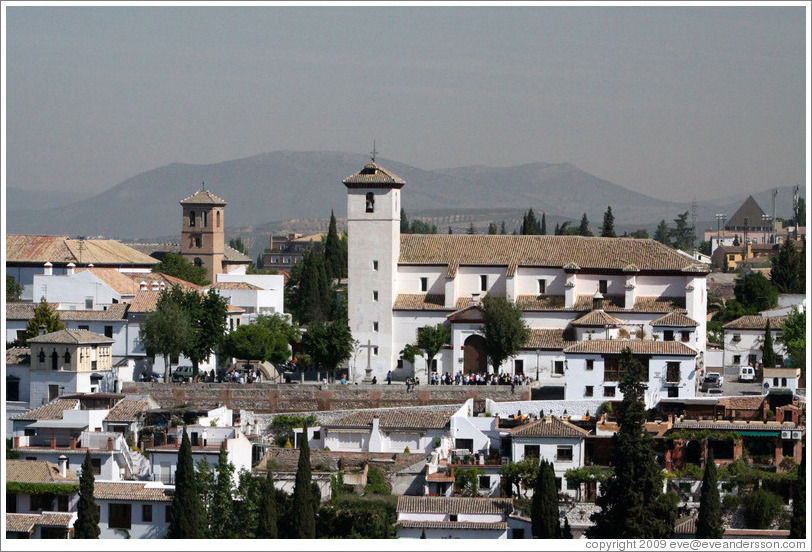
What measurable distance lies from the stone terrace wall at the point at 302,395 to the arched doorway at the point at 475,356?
3138 millimetres

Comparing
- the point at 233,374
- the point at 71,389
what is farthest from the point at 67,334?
the point at 233,374

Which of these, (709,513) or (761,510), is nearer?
(709,513)

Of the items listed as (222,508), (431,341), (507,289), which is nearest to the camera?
(222,508)

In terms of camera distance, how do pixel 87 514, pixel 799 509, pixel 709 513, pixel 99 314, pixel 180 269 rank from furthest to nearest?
pixel 180 269 < pixel 99 314 < pixel 87 514 < pixel 709 513 < pixel 799 509

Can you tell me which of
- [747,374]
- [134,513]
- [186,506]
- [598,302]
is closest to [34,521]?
[134,513]

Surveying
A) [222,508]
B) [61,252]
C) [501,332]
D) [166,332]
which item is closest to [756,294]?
[501,332]

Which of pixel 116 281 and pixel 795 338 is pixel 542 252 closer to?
pixel 795 338

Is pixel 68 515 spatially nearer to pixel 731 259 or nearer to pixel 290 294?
pixel 290 294

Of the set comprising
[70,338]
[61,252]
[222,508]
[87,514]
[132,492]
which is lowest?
[87,514]

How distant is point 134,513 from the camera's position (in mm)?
40250

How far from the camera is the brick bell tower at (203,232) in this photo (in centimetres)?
8138

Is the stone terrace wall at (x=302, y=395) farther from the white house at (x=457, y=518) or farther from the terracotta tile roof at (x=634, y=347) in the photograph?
the white house at (x=457, y=518)

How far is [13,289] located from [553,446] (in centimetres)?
3126

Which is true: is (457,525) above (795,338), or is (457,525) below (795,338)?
below
